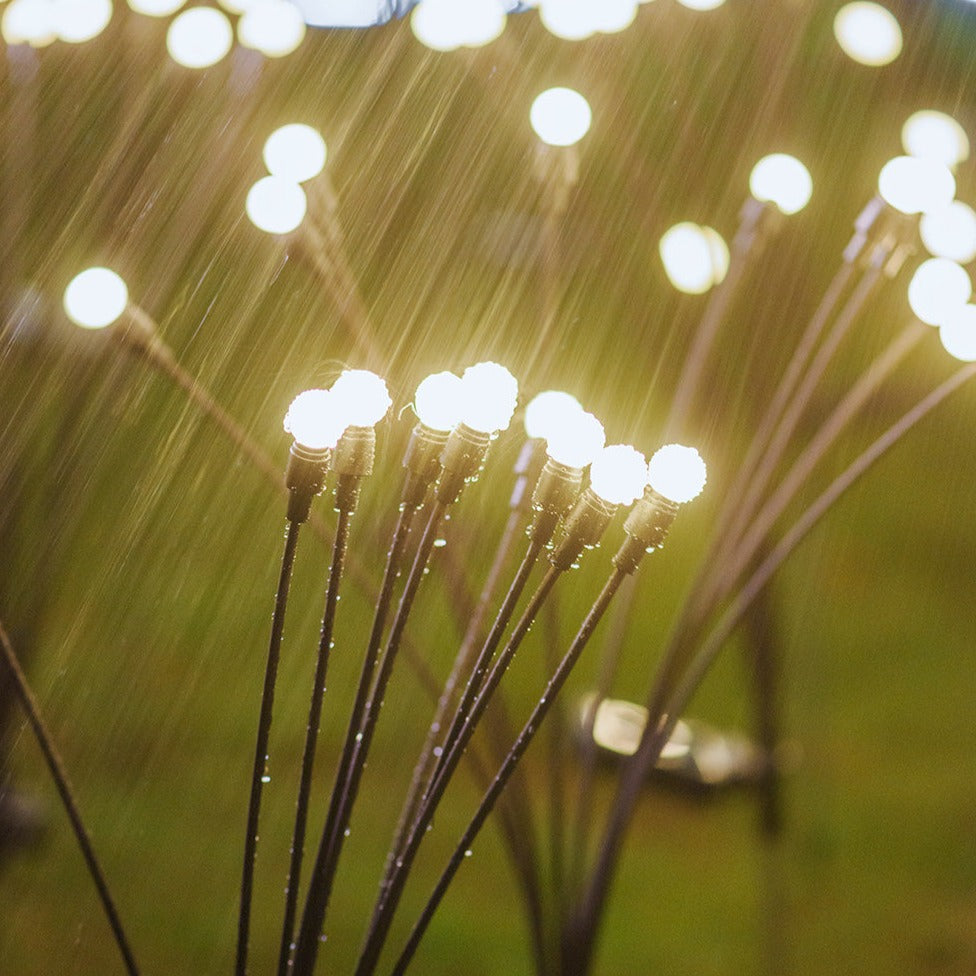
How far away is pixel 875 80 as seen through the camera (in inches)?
99.4

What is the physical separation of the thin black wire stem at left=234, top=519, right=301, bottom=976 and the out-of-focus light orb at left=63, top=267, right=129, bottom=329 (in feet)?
1.34

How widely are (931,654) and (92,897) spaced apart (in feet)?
6.62

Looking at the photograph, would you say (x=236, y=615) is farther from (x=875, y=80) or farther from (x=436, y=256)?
(x=875, y=80)

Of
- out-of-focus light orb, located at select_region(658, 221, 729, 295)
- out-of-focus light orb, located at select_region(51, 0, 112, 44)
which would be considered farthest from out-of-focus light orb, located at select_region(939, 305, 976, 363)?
out-of-focus light orb, located at select_region(51, 0, 112, 44)

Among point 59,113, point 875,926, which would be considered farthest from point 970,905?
point 59,113

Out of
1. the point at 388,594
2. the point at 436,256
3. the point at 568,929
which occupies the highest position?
the point at 436,256

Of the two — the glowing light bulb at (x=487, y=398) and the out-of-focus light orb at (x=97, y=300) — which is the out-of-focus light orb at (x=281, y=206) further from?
the glowing light bulb at (x=487, y=398)

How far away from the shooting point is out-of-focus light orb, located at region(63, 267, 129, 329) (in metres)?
1.08

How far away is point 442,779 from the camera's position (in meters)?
0.88

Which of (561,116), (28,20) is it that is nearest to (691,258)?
(561,116)

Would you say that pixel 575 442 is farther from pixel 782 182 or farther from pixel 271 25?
pixel 271 25

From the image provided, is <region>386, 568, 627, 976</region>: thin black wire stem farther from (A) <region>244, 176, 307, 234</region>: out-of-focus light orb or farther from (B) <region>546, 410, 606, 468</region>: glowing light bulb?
(A) <region>244, 176, 307, 234</region>: out-of-focus light orb

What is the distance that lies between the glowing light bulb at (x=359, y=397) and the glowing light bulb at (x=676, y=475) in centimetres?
24

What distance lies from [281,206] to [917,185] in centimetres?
79
